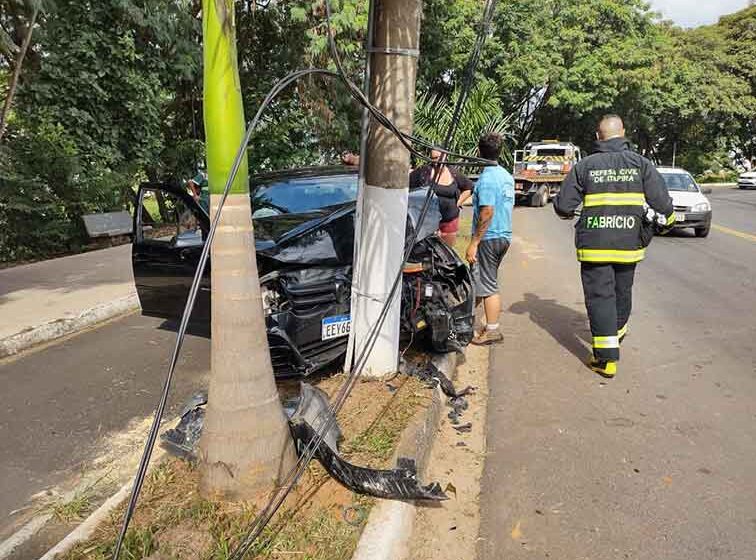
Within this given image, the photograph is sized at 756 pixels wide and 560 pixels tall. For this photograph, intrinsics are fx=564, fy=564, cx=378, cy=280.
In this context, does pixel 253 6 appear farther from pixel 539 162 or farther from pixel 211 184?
pixel 211 184

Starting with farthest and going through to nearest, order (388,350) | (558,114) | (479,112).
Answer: (558,114) → (479,112) → (388,350)

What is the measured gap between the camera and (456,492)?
310cm

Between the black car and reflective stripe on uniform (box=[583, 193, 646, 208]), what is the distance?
1174mm

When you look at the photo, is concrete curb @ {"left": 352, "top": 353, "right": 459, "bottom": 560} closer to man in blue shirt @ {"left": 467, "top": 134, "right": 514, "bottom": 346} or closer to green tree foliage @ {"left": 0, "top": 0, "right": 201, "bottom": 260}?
man in blue shirt @ {"left": 467, "top": 134, "right": 514, "bottom": 346}

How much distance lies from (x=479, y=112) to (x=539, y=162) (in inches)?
414

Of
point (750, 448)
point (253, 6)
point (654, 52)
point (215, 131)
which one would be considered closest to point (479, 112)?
point (253, 6)

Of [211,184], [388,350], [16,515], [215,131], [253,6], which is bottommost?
[16,515]

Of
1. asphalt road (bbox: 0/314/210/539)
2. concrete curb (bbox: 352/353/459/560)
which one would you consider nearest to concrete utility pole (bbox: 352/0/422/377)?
concrete curb (bbox: 352/353/459/560)

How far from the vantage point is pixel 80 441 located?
3688mm

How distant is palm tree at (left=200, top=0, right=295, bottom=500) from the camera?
240 cm

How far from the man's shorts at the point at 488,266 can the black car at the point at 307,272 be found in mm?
576

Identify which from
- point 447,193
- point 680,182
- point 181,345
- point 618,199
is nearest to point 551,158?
point 680,182

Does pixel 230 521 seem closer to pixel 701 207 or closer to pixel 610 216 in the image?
pixel 610 216

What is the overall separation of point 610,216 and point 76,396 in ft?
14.5
